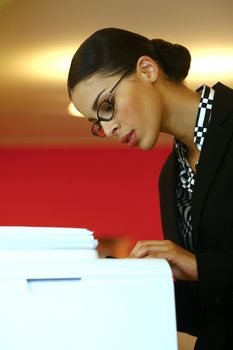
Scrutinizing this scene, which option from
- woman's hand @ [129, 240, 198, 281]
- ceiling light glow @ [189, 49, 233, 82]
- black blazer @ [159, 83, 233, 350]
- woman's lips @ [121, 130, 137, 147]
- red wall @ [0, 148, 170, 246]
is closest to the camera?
woman's hand @ [129, 240, 198, 281]

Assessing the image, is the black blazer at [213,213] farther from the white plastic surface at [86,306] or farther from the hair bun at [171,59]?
the white plastic surface at [86,306]

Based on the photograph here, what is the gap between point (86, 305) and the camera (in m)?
0.68

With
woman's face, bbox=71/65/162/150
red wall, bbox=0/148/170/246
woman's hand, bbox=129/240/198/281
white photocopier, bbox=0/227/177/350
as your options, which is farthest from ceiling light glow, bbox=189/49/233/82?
white photocopier, bbox=0/227/177/350

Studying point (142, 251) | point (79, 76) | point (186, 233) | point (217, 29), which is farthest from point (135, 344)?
point (217, 29)

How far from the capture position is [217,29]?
117 inches

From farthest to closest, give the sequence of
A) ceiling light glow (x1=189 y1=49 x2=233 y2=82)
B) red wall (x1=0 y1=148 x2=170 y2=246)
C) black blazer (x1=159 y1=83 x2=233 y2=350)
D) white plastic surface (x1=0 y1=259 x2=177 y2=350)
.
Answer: red wall (x1=0 y1=148 x2=170 y2=246) < ceiling light glow (x1=189 y1=49 x2=233 y2=82) < black blazer (x1=159 y1=83 x2=233 y2=350) < white plastic surface (x1=0 y1=259 x2=177 y2=350)

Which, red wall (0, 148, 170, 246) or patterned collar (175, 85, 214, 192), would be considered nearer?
patterned collar (175, 85, 214, 192)

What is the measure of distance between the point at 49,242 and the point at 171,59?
573 millimetres

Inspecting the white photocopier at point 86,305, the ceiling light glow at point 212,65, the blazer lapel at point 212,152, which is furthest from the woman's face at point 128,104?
the ceiling light glow at point 212,65

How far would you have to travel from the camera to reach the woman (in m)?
1.02

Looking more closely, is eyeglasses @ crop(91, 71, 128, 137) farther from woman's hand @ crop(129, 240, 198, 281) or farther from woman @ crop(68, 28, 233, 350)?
woman's hand @ crop(129, 240, 198, 281)

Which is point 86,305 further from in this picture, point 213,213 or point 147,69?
point 147,69

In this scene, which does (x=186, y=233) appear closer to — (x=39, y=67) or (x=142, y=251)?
(x=142, y=251)

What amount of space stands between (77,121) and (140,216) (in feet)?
3.51
